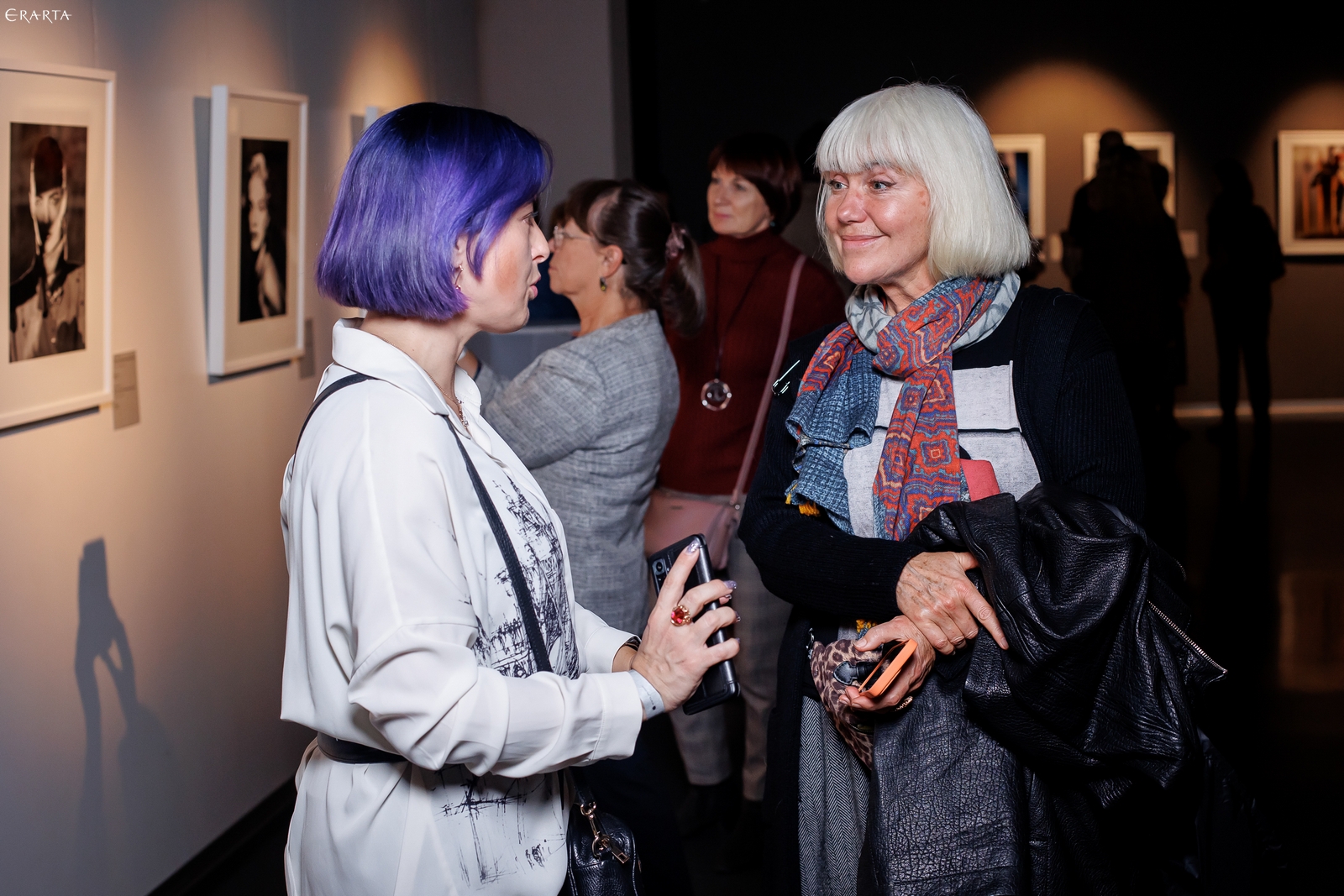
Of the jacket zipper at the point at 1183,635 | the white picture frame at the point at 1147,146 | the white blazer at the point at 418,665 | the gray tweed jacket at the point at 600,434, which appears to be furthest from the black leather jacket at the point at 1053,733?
the white picture frame at the point at 1147,146

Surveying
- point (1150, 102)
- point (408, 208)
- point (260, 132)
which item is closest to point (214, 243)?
point (260, 132)

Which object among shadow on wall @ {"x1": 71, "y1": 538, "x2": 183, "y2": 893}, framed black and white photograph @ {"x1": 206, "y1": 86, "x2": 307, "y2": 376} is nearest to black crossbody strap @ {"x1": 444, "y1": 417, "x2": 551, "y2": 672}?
shadow on wall @ {"x1": 71, "y1": 538, "x2": 183, "y2": 893}

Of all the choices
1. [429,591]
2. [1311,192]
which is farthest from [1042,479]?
[1311,192]

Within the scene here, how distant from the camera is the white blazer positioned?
4.30 feet

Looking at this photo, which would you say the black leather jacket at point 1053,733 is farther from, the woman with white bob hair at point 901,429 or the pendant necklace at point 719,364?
the pendant necklace at point 719,364

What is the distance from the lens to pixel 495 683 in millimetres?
1344

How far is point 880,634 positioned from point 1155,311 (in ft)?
23.2

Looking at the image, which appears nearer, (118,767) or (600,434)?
(600,434)

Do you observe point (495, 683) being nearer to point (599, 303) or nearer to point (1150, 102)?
point (599, 303)

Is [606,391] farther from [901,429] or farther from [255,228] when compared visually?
[255,228]

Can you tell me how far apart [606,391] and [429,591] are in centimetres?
184

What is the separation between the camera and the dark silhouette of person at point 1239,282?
33.0 feet

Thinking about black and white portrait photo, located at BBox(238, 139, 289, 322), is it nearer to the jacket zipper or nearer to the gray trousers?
the gray trousers

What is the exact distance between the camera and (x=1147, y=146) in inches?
415
